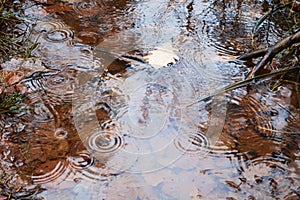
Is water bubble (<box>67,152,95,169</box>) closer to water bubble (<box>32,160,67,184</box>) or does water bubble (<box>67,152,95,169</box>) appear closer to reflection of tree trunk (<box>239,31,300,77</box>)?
water bubble (<box>32,160,67,184</box>)

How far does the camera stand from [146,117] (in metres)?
2.32

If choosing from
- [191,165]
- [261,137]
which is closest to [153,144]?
[191,165]

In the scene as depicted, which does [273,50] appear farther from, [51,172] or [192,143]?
[51,172]

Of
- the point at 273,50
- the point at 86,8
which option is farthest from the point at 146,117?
the point at 86,8

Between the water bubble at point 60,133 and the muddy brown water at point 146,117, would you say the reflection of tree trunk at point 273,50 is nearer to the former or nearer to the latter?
the muddy brown water at point 146,117

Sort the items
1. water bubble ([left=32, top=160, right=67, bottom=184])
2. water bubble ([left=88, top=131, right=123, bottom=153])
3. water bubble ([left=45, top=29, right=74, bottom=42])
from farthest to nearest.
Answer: water bubble ([left=45, top=29, right=74, bottom=42])
water bubble ([left=88, top=131, right=123, bottom=153])
water bubble ([left=32, top=160, right=67, bottom=184])

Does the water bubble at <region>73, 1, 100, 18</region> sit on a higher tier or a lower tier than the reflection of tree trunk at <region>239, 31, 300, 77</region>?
lower

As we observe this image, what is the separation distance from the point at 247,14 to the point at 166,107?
1.32 meters

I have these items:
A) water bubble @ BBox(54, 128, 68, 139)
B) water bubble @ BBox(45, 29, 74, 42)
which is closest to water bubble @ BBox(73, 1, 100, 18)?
water bubble @ BBox(45, 29, 74, 42)

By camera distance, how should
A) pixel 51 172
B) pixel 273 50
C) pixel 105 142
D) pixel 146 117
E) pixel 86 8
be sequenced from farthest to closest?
pixel 86 8
pixel 273 50
pixel 146 117
pixel 105 142
pixel 51 172

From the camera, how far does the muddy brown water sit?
6.47 feet

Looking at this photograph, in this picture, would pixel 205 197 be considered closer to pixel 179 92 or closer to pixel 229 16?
pixel 179 92

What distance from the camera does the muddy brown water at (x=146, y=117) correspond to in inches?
77.6

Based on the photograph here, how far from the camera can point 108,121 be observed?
2.30 meters
